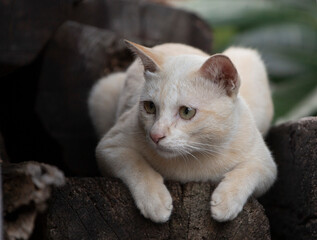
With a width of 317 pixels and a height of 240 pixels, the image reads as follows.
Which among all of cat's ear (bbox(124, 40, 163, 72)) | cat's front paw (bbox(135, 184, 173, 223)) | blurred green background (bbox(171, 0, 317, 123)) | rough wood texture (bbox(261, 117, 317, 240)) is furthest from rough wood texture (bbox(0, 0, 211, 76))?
rough wood texture (bbox(261, 117, 317, 240))

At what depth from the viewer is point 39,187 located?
1870 millimetres

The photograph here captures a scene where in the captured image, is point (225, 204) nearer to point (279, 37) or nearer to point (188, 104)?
point (188, 104)

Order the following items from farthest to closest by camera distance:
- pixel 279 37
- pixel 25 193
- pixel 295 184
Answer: pixel 279 37, pixel 295 184, pixel 25 193

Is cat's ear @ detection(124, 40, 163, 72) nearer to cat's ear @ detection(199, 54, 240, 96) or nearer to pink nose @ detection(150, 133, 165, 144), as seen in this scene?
cat's ear @ detection(199, 54, 240, 96)

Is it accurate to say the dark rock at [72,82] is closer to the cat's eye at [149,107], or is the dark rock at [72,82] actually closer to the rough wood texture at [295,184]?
the cat's eye at [149,107]

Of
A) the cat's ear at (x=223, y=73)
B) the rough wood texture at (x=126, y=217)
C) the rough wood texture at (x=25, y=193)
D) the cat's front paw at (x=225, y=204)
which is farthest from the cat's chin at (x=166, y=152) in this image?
the rough wood texture at (x=25, y=193)

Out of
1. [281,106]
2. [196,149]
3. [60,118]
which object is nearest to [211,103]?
[196,149]

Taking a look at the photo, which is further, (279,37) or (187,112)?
(279,37)

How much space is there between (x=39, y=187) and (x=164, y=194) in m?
0.76

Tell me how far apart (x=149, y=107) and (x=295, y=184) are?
1.11m

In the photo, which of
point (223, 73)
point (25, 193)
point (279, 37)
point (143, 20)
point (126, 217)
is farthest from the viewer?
point (279, 37)

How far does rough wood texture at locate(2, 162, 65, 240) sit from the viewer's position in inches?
73.7

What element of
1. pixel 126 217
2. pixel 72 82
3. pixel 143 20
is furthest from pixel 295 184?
pixel 143 20

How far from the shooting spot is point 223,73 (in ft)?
8.11
